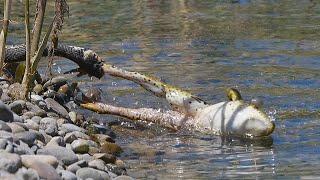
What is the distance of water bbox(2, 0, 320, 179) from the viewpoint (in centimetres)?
750

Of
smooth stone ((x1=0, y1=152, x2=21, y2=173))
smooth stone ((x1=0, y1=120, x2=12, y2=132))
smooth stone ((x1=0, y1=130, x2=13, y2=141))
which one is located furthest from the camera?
smooth stone ((x1=0, y1=120, x2=12, y2=132))

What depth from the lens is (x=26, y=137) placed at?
21.9ft

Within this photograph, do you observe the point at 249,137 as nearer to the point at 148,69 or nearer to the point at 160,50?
the point at 148,69


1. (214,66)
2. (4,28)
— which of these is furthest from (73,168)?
(214,66)

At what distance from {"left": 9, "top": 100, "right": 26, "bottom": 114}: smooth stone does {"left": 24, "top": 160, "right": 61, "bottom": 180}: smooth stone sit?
5.73 feet

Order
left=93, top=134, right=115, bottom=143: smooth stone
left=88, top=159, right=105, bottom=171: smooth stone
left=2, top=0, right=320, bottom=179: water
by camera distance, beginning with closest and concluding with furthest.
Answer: left=88, top=159, right=105, bottom=171: smooth stone < left=2, top=0, right=320, bottom=179: water < left=93, top=134, right=115, bottom=143: smooth stone

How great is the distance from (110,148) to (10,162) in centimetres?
207

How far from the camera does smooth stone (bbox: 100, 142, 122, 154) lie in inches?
304

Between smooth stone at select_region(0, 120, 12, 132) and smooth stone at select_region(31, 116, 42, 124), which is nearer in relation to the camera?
smooth stone at select_region(0, 120, 12, 132)

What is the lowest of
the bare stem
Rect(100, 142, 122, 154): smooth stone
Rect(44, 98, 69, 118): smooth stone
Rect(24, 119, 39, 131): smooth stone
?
Rect(100, 142, 122, 154): smooth stone

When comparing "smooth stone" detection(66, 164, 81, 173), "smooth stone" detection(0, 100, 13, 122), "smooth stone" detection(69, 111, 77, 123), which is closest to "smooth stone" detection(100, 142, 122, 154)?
"smooth stone" detection(69, 111, 77, 123)

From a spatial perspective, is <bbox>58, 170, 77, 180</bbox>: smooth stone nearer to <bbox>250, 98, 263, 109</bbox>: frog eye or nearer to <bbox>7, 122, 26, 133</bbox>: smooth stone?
<bbox>7, 122, 26, 133</bbox>: smooth stone

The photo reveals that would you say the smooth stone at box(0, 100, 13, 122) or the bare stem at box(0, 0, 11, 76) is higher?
the bare stem at box(0, 0, 11, 76)

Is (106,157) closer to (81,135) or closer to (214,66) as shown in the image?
(81,135)
